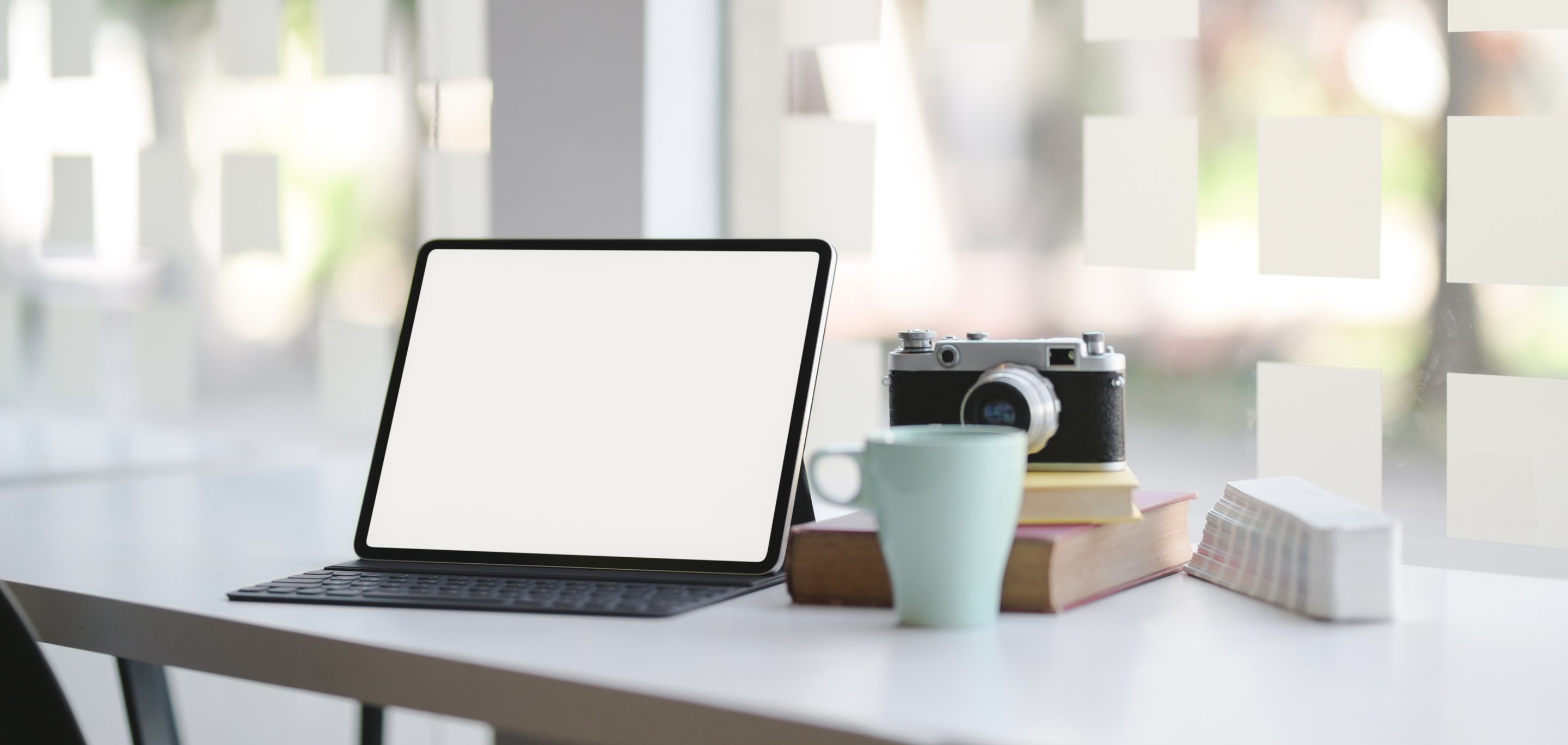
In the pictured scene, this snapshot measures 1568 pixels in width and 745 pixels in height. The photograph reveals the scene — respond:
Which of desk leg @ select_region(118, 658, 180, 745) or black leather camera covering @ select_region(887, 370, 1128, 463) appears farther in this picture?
desk leg @ select_region(118, 658, 180, 745)

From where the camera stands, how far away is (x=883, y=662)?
1.90 feet

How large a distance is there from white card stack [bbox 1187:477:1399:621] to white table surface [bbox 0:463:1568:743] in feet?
0.04

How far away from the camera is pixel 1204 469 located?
1330 millimetres

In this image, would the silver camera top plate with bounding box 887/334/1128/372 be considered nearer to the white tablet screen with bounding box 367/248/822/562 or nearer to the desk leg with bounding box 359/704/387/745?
the white tablet screen with bounding box 367/248/822/562

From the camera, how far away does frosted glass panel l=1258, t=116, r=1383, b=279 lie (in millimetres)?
1191

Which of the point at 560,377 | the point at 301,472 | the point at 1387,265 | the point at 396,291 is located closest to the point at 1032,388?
the point at 560,377

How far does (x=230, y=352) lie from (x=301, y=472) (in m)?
0.47

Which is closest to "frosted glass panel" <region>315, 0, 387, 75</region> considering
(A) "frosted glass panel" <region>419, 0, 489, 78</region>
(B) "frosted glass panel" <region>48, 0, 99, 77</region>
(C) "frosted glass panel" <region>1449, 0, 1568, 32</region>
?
(A) "frosted glass panel" <region>419, 0, 489, 78</region>

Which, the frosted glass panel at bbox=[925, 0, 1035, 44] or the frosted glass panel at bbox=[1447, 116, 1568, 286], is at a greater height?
the frosted glass panel at bbox=[925, 0, 1035, 44]

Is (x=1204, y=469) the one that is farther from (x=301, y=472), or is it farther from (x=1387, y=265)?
(x=301, y=472)

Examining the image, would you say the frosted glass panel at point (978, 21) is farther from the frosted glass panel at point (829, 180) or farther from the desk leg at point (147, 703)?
the desk leg at point (147, 703)

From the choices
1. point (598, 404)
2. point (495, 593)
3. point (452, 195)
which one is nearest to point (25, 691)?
point (495, 593)

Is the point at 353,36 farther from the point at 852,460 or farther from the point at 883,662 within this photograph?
the point at 883,662

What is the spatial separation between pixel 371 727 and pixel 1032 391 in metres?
0.71
